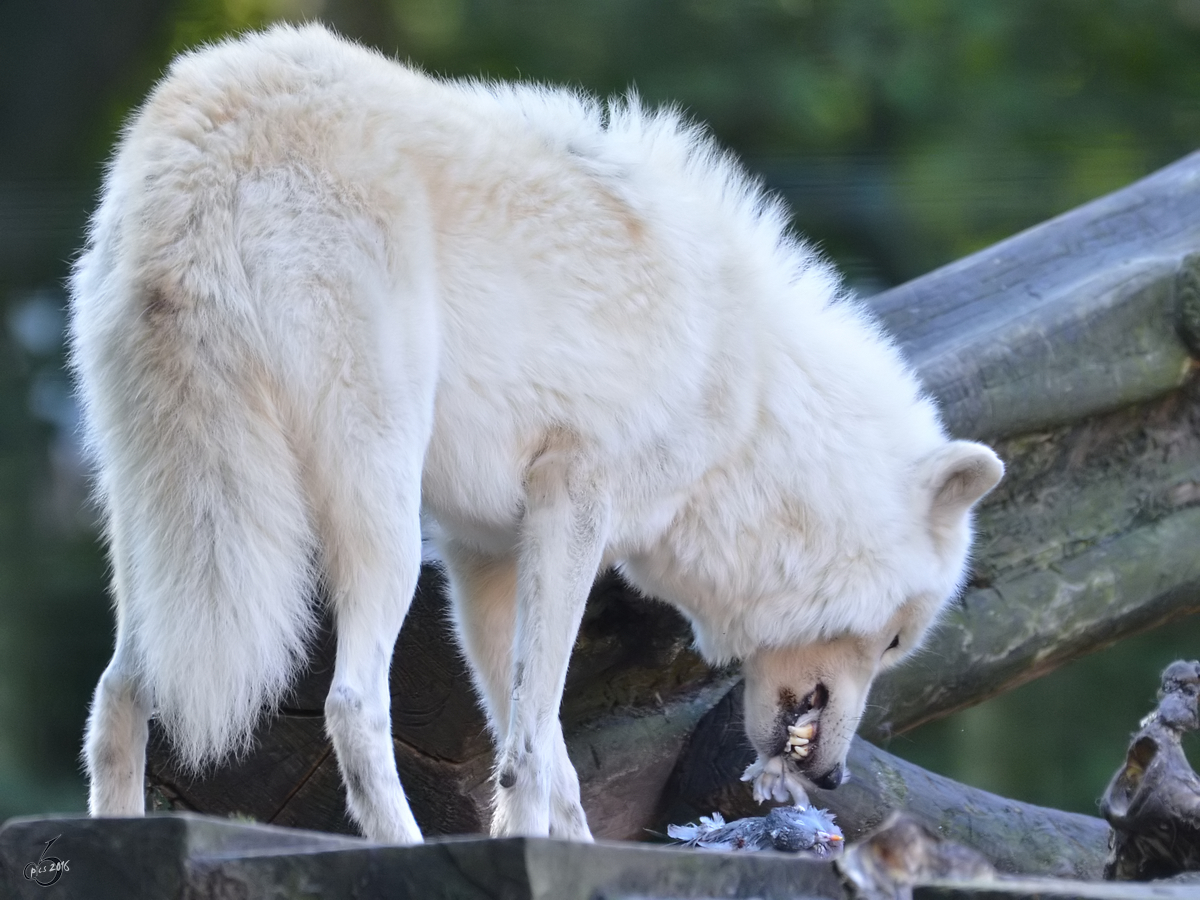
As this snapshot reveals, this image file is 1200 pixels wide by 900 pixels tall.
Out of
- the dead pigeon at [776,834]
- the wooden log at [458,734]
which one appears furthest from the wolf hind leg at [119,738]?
the dead pigeon at [776,834]

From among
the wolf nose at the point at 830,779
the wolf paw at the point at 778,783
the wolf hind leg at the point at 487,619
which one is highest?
the wolf hind leg at the point at 487,619

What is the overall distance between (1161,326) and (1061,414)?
581 mm

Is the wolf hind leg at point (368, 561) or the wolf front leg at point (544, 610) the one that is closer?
the wolf hind leg at point (368, 561)

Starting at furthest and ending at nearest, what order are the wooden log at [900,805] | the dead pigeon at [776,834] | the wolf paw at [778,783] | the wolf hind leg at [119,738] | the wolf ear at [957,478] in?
the wooden log at [900,805] < the wolf paw at [778,783] < the wolf ear at [957,478] < the dead pigeon at [776,834] < the wolf hind leg at [119,738]

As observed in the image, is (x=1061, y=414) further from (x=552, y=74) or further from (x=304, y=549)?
(x=552, y=74)

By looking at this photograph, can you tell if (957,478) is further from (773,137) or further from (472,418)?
(773,137)

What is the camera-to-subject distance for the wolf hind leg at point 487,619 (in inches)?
155

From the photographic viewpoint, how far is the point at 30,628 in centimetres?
733

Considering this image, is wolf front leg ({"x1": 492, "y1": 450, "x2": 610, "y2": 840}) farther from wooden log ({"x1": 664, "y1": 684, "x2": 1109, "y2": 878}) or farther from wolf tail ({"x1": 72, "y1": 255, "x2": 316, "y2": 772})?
wooden log ({"x1": 664, "y1": 684, "x2": 1109, "y2": 878})

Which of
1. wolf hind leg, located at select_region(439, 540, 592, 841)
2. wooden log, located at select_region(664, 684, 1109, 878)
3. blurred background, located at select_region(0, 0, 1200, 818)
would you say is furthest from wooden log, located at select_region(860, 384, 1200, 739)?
blurred background, located at select_region(0, 0, 1200, 818)

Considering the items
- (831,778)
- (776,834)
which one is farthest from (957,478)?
(776,834)

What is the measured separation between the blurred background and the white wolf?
334 centimetres

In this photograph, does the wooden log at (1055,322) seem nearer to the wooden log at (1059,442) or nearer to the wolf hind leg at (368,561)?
the wooden log at (1059,442)

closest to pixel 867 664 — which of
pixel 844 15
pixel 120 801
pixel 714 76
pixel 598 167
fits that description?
pixel 598 167
